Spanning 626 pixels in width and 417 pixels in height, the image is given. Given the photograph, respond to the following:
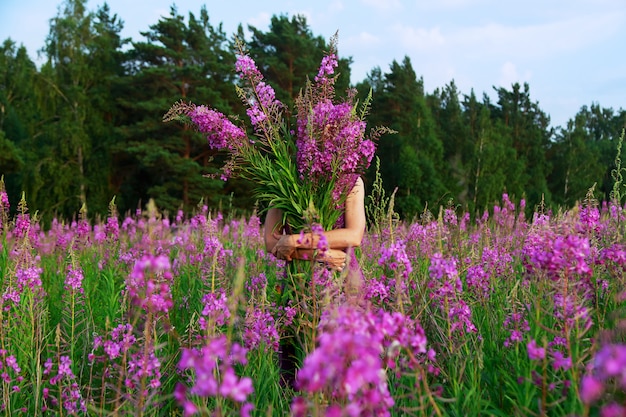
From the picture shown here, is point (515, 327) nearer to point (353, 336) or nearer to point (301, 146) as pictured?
point (301, 146)

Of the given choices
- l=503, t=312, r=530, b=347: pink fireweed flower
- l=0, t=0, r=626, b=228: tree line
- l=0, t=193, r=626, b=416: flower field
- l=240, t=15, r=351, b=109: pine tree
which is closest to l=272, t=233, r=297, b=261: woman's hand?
l=0, t=193, r=626, b=416: flower field

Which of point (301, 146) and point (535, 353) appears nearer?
point (535, 353)

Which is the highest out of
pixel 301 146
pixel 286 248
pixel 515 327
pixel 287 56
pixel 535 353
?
pixel 287 56

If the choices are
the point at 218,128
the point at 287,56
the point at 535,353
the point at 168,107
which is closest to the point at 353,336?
the point at 535,353

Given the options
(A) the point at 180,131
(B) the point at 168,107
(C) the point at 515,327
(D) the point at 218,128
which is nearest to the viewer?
(C) the point at 515,327

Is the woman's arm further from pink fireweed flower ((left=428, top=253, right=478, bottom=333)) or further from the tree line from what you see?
the tree line

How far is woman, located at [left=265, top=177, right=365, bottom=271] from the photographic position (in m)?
3.19

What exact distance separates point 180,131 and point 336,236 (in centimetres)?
2314

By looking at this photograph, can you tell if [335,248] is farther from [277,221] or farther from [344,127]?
[344,127]

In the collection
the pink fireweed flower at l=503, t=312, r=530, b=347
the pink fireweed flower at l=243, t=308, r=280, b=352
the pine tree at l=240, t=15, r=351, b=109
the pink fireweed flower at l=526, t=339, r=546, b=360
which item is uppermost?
the pine tree at l=240, t=15, r=351, b=109

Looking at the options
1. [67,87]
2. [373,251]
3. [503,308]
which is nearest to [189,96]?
[67,87]

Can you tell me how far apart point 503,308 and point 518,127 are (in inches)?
1083

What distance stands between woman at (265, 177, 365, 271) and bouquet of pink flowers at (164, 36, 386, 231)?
8 cm

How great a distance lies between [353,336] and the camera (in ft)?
3.68
